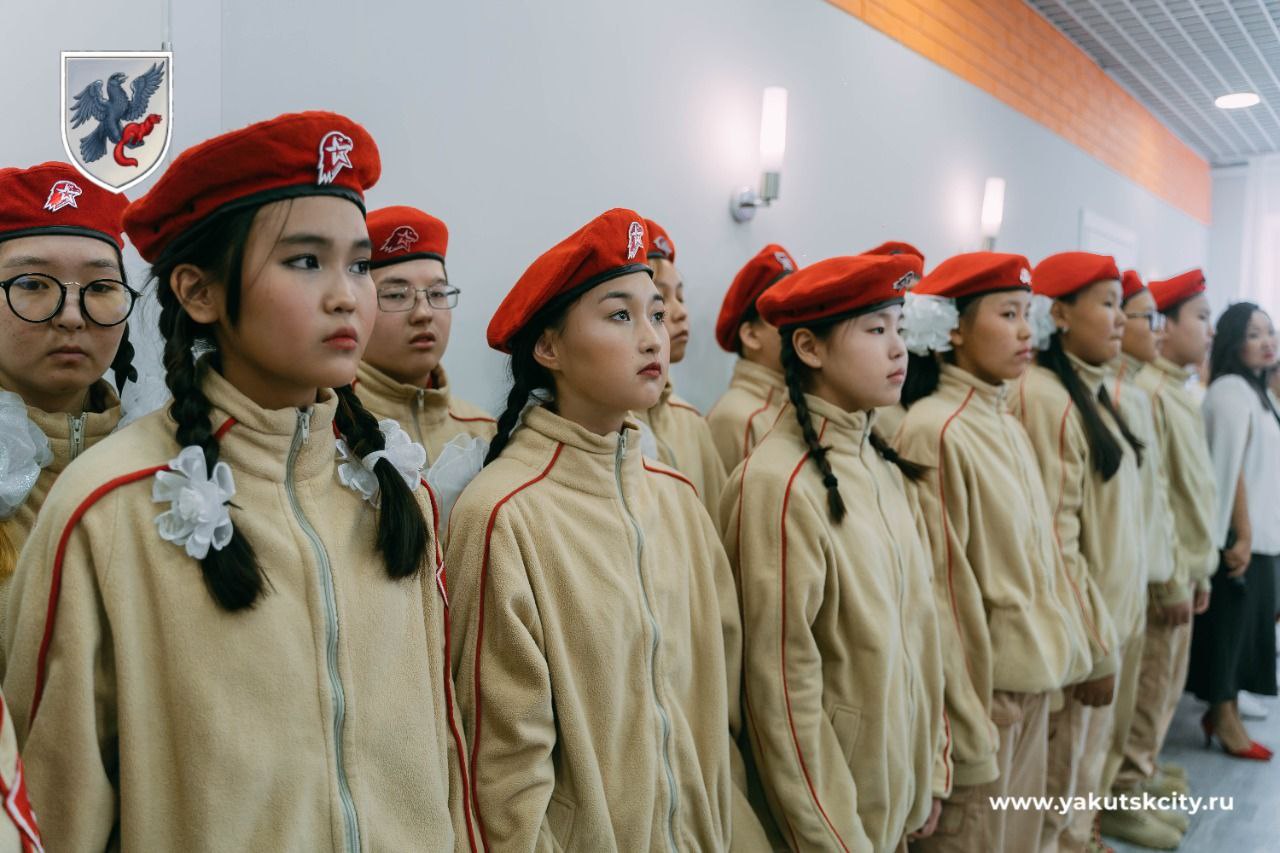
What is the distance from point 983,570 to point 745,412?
82cm

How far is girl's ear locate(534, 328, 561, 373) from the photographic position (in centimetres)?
172

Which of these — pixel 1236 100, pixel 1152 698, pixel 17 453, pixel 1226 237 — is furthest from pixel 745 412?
pixel 1226 237

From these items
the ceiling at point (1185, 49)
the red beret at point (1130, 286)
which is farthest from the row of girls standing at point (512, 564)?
the ceiling at point (1185, 49)

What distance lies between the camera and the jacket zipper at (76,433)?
4.89 ft

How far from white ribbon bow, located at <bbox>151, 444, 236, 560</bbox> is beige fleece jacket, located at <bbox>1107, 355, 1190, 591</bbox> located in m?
3.10

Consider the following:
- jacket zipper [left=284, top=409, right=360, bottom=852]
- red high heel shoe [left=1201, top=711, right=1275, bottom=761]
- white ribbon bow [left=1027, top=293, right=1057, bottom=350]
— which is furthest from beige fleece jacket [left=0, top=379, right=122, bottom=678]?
red high heel shoe [left=1201, top=711, right=1275, bottom=761]

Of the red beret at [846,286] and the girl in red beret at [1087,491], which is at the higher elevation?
the red beret at [846,286]

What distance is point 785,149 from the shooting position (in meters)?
3.77

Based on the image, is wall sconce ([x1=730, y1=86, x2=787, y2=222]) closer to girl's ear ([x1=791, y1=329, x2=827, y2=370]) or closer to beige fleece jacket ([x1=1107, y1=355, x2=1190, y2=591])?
girl's ear ([x1=791, y1=329, x2=827, y2=370])

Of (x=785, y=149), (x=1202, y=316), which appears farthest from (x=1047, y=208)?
(x=785, y=149)

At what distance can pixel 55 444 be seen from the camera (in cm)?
147

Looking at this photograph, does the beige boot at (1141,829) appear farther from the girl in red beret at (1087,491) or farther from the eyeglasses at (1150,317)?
the eyeglasses at (1150,317)

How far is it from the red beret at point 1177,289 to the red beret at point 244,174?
13.3 feet

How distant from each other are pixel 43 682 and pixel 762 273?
2402 millimetres
